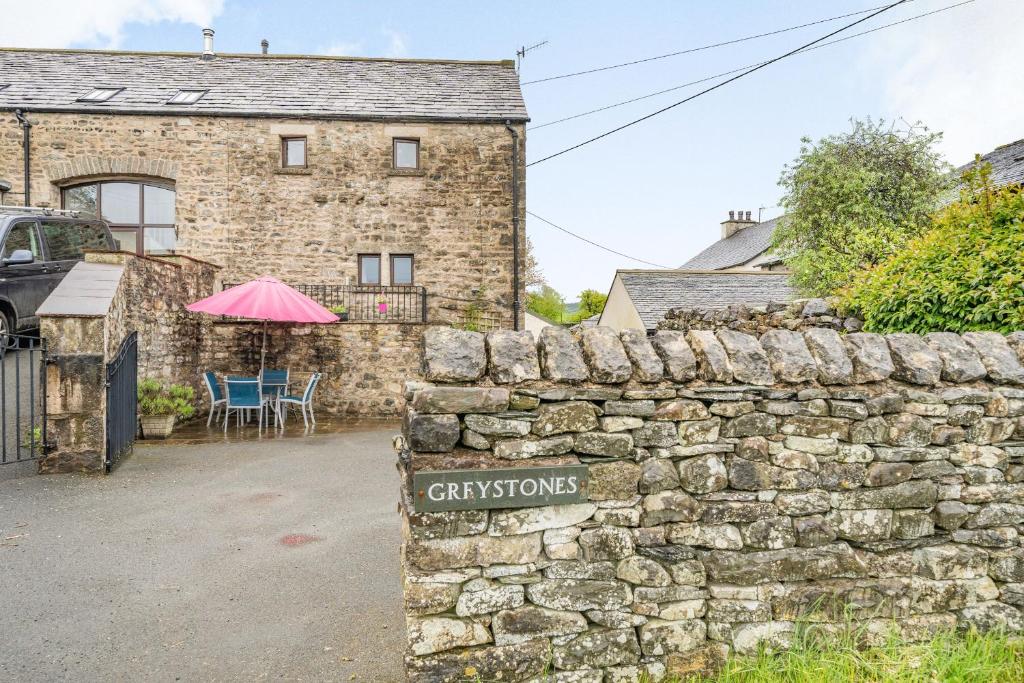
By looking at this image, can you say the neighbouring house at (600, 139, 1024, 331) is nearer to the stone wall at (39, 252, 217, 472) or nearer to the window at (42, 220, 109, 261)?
the stone wall at (39, 252, 217, 472)

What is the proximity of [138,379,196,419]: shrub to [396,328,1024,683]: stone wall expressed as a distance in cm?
744

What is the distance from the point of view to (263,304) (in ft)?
29.3

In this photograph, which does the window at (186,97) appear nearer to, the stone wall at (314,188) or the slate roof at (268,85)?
the slate roof at (268,85)

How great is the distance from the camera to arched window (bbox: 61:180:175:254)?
12.7 metres

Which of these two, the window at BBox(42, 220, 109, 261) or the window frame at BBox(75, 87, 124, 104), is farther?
the window frame at BBox(75, 87, 124, 104)

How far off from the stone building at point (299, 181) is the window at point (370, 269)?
23mm

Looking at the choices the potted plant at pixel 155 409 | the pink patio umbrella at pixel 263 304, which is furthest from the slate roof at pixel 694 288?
the potted plant at pixel 155 409

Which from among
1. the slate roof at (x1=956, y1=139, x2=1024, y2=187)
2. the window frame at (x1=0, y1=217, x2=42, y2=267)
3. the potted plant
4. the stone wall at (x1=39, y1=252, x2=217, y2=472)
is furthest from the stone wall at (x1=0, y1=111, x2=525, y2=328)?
the slate roof at (x1=956, y1=139, x2=1024, y2=187)

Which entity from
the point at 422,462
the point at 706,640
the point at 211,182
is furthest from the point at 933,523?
the point at 211,182

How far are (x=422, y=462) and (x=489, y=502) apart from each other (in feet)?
1.08

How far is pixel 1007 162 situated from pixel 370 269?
47.6ft

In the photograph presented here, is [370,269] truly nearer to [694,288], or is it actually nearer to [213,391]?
[213,391]

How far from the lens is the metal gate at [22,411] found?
5926 mm

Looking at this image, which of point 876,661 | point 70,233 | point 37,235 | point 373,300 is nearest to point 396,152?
point 373,300
